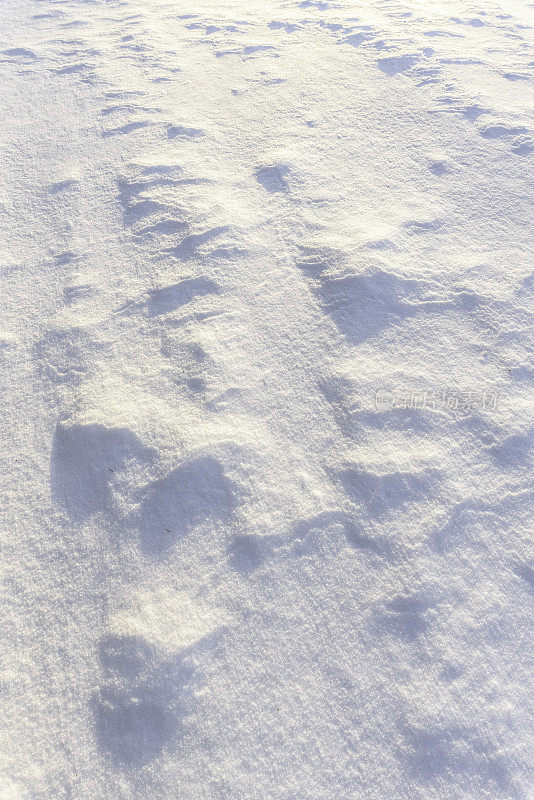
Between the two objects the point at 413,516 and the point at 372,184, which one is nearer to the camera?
the point at 413,516

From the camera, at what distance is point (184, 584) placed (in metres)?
0.89

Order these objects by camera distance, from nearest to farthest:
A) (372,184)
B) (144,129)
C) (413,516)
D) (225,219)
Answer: (413,516)
(225,219)
(372,184)
(144,129)

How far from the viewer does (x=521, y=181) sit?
5.49ft

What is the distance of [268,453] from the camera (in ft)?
3.43

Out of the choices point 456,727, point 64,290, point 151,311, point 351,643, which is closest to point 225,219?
point 151,311

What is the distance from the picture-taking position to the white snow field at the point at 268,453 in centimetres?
76

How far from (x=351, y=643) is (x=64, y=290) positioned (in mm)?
1160

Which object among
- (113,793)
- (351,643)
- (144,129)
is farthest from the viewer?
(144,129)

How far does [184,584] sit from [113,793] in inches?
12.1

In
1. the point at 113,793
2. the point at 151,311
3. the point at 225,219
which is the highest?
the point at 225,219

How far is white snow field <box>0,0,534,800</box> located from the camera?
0.76 m

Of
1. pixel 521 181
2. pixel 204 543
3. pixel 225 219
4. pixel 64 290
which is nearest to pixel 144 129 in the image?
pixel 225 219

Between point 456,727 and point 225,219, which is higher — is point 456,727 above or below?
below

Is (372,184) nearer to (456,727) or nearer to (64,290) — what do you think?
(64,290)
